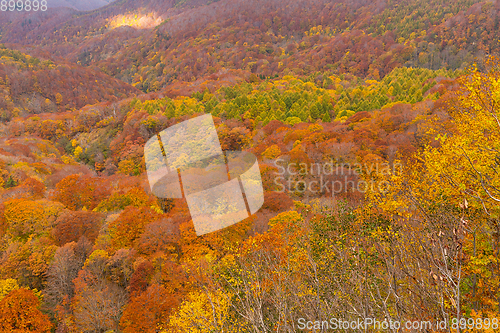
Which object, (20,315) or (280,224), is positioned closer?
(20,315)

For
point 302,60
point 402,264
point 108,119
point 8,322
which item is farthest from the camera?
point 302,60

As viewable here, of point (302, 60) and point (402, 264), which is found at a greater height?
point (402, 264)

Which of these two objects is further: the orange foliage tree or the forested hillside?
the orange foliage tree

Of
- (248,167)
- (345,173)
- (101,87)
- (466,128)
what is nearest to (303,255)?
(466,128)

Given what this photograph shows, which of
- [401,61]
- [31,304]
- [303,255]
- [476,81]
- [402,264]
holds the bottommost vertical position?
[401,61]

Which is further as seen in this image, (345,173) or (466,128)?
(345,173)

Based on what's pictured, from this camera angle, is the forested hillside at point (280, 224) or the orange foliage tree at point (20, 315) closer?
the forested hillside at point (280, 224)

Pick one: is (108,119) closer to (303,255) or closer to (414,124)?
(414,124)

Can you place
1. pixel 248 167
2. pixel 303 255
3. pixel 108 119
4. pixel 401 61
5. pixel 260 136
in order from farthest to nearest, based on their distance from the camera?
pixel 401 61 → pixel 108 119 → pixel 260 136 → pixel 248 167 → pixel 303 255

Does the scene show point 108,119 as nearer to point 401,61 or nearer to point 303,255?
point 303,255

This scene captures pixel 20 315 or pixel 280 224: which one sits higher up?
pixel 20 315
